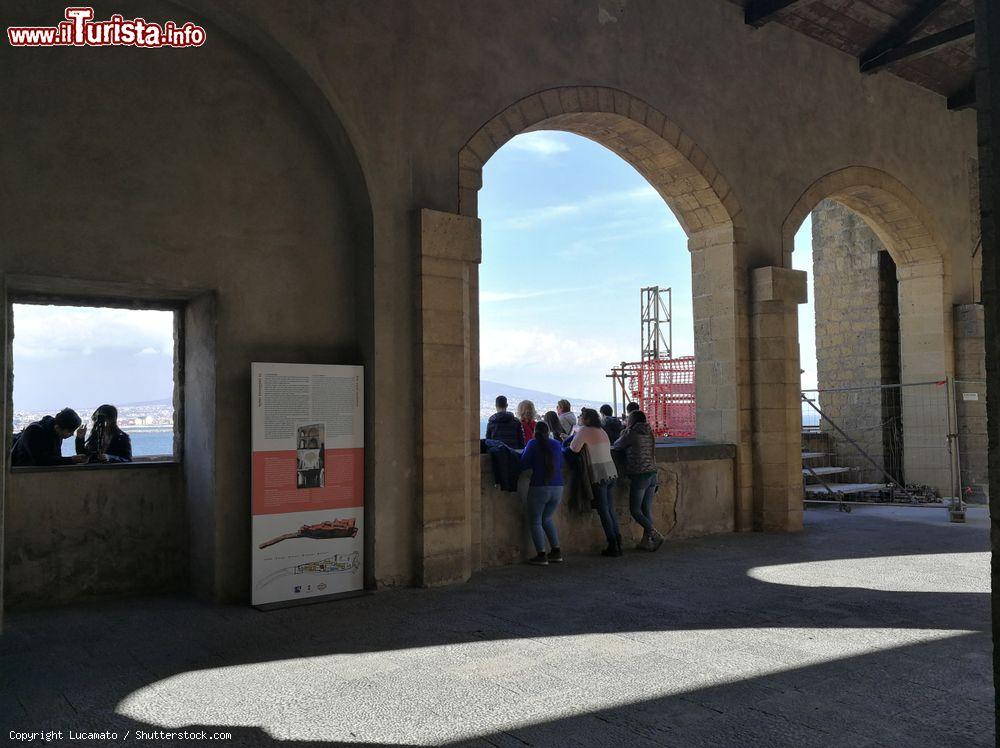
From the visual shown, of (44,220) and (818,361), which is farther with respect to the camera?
(818,361)

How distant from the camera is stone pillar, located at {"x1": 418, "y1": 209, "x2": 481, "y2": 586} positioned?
6.22 m

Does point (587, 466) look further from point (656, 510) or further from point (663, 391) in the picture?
point (663, 391)

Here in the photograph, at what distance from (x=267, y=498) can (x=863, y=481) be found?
1020 centimetres

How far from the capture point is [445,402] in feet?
20.8

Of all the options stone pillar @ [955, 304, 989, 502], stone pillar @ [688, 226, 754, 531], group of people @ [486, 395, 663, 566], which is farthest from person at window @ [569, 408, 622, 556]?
stone pillar @ [955, 304, 989, 502]

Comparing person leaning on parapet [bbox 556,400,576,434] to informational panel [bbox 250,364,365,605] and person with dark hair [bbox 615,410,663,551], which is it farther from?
informational panel [bbox 250,364,365,605]

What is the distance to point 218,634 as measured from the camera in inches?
192

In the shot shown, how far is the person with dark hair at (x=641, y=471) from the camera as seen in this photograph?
753 cm

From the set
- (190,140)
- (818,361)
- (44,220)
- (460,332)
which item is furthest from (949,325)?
(44,220)

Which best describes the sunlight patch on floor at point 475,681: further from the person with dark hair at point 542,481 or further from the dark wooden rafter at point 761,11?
the dark wooden rafter at point 761,11

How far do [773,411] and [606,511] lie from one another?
8.47 feet

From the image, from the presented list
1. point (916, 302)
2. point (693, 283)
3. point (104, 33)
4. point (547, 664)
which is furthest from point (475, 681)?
point (916, 302)

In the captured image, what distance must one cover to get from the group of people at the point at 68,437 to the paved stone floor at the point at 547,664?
3.58 feet

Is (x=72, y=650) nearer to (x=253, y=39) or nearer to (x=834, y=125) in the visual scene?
(x=253, y=39)
